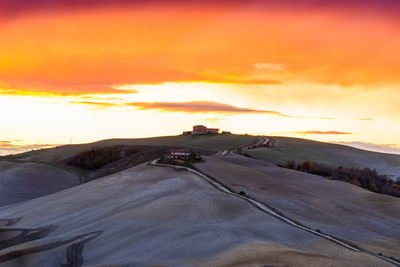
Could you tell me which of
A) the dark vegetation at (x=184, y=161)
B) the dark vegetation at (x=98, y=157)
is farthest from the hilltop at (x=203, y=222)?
the dark vegetation at (x=98, y=157)

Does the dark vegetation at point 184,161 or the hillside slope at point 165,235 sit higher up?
the dark vegetation at point 184,161

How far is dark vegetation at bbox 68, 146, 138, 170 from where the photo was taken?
12162 centimetres

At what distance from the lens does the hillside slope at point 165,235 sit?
28.8m

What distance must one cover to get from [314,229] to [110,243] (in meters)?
17.1

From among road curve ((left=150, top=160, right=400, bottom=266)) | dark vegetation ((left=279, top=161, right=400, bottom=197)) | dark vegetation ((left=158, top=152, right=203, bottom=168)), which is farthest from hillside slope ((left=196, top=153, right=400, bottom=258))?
dark vegetation ((left=279, top=161, right=400, bottom=197))

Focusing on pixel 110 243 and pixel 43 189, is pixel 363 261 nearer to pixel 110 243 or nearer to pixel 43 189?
pixel 110 243

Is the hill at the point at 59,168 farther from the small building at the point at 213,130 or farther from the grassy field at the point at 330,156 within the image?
the small building at the point at 213,130

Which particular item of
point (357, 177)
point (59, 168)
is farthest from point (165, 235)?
point (59, 168)

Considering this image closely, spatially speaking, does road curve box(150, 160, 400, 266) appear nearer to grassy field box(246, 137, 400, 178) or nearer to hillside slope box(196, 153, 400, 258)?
hillside slope box(196, 153, 400, 258)

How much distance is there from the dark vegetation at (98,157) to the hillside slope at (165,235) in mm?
58043

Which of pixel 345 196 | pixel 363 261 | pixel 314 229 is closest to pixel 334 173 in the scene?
pixel 345 196

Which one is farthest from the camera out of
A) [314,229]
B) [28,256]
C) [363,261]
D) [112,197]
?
[112,197]

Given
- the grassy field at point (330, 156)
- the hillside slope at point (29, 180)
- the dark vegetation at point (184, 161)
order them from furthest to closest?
the grassy field at point (330, 156) → the hillside slope at point (29, 180) → the dark vegetation at point (184, 161)

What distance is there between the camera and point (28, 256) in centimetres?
3575
